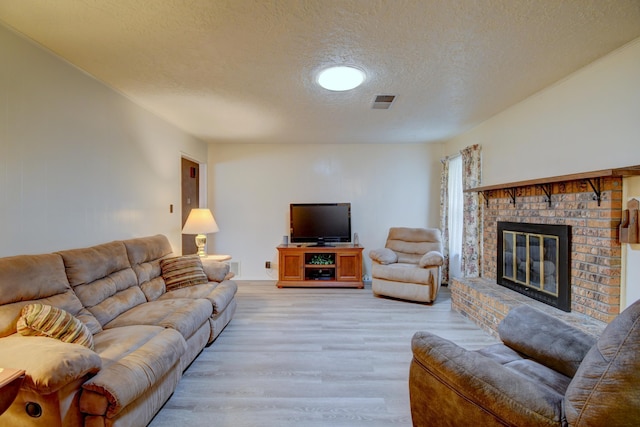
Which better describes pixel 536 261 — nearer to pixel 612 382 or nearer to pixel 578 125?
pixel 578 125

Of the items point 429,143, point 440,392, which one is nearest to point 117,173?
point 440,392

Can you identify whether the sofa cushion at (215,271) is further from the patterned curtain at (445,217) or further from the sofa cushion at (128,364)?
the patterned curtain at (445,217)

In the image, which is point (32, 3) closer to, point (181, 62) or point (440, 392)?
point (181, 62)

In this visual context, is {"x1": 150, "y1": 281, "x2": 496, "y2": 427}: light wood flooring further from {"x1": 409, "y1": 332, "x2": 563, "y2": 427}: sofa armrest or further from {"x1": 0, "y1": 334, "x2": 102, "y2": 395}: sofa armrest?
{"x1": 0, "y1": 334, "x2": 102, "y2": 395}: sofa armrest

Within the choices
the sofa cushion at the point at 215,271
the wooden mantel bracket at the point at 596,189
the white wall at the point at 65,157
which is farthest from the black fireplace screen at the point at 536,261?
the white wall at the point at 65,157

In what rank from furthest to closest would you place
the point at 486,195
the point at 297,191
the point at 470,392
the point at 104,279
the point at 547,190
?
the point at 297,191 → the point at 486,195 → the point at 547,190 → the point at 104,279 → the point at 470,392

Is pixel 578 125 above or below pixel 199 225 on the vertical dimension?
above

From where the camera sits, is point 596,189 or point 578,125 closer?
point 596,189

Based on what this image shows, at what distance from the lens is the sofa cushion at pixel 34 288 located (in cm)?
153

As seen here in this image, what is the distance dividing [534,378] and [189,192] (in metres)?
4.65

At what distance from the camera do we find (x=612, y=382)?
87cm

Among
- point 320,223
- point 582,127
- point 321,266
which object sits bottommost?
point 321,266

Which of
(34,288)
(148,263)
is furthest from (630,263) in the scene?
(148,263)

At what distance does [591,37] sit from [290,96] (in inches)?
88.9
